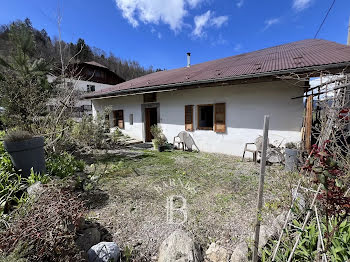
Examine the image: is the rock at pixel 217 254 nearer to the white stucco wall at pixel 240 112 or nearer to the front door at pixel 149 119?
A: the white stucco wall at pixel 240 112

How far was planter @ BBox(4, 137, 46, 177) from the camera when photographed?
261cm

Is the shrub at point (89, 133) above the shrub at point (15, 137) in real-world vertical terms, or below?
below

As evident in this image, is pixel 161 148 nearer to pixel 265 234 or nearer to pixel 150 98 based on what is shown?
pixel 150 98

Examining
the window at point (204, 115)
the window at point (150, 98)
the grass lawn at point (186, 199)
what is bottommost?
the grass lawn at point (186, 199)

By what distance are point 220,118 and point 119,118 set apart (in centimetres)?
669

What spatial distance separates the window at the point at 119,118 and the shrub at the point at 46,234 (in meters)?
8.63

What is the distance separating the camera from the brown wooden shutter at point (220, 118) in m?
6.03

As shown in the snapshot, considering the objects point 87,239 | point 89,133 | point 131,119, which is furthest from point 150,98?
point 87,239

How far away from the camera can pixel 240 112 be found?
18.8ft

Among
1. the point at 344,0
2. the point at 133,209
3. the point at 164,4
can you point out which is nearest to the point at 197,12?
the point at 164,4

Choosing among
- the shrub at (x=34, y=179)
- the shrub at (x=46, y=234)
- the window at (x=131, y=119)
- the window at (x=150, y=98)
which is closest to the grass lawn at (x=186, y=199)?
the shrub at (x=46, y=234)

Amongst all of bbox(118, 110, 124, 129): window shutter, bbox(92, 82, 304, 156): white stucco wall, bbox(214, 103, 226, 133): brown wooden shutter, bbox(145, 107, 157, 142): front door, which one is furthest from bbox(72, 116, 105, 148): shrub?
bbox(214, 103, 226, 133): brown wooden shutter

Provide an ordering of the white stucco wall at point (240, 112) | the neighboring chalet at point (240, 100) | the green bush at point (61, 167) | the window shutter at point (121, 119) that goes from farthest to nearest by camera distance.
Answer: the window shutter at point (121, 119) < the white stucco wall at point (240, 112) < the neighboring chalet at point (240, 100) < the green bush at point (61, 167)

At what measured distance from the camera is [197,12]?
8992 millimetres
